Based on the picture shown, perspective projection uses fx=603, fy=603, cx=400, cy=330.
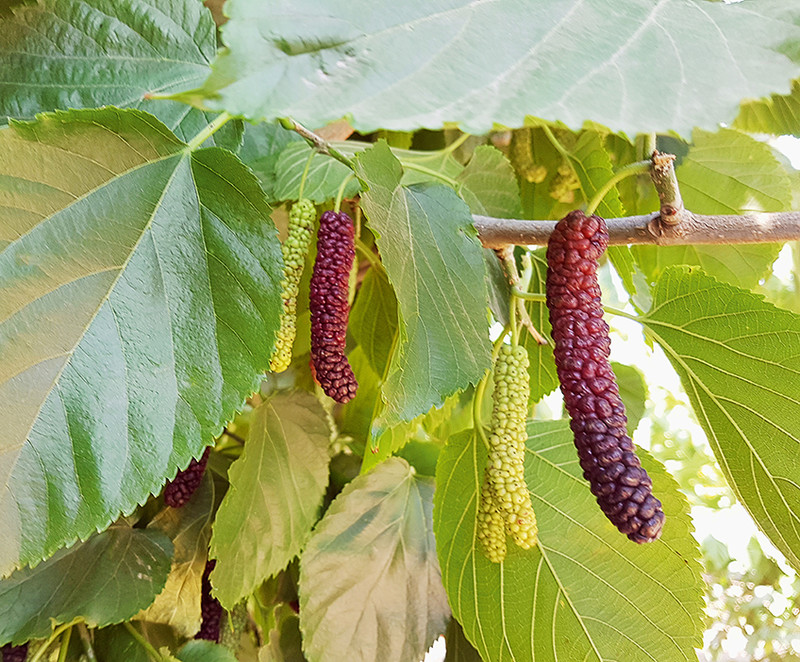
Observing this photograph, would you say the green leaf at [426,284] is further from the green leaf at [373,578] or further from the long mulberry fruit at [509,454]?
the green leaf at [373,578]

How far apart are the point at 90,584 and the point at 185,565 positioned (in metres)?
0.08

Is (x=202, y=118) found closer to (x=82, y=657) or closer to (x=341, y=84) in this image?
(x=341, y=84)

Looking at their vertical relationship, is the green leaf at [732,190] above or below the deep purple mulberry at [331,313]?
below

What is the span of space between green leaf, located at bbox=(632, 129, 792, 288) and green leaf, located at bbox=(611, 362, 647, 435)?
0.10 metres

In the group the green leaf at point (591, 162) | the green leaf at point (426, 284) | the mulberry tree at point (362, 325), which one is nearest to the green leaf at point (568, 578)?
the mulberry tree at point (362, 325)

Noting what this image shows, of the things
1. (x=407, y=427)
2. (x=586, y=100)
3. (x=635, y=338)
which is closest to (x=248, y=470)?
(x=407, y=427)

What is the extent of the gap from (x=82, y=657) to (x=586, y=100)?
0.48 m

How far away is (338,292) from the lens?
12.1 inches

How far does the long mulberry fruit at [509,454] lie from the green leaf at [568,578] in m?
0.04

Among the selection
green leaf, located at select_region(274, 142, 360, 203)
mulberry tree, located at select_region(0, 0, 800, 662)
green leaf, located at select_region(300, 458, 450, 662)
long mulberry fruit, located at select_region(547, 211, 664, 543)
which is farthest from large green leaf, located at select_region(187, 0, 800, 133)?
green leaf, located at select_region(300, 458, 450, 662)

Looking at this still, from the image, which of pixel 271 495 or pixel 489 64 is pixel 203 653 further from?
pixel 489 64

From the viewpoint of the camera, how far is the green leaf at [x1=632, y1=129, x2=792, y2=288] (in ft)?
1.73

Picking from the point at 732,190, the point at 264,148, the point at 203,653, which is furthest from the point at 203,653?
the point at 732,190

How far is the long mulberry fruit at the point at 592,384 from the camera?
232 millimetres
